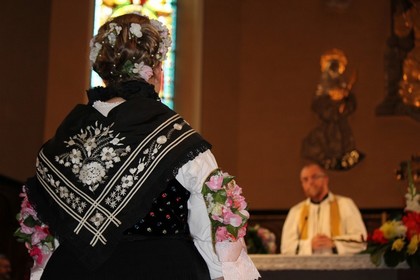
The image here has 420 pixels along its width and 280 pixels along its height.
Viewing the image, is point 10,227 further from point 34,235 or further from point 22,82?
point 34,235

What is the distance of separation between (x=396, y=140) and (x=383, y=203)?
73 cm

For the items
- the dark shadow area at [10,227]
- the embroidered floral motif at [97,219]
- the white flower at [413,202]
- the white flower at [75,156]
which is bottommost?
the dark shadow area at [10,227]

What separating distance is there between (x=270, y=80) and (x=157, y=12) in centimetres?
163

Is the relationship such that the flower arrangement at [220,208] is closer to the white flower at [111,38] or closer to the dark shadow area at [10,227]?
the white flower at [111,38]

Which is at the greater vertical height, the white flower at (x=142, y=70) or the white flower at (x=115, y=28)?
the white flower at (x=115, y=28)

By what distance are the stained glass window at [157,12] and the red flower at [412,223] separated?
5554 mm

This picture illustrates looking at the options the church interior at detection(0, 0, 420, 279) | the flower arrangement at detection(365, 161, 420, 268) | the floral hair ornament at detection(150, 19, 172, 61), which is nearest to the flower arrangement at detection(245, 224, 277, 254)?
the flower arrangement at detection(365, 161, 420, 268)

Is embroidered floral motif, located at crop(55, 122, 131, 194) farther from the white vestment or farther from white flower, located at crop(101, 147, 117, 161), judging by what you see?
the white vestment

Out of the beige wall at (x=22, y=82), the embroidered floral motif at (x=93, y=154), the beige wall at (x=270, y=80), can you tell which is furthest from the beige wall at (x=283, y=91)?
the embroidered floral motif at (x=93, y=154)

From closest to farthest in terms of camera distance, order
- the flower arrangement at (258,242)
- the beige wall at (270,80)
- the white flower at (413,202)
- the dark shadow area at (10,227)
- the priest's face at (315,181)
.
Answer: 1. the white flower at (413,202)
2. the flower arrangement at (258,242)
3. the priest's face at (315,181)
4. the dark shadow area at (10,227)
5. the beige wall at (270,80)

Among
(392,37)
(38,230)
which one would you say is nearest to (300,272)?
(38,230)

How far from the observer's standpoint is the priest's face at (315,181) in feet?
28.5

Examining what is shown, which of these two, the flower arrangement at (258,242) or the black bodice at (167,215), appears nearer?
the black bodice at (167,215)

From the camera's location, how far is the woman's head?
3115mm
